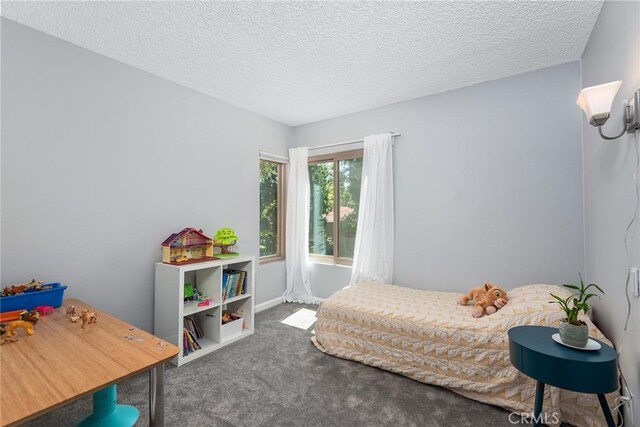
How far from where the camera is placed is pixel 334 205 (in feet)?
12.7

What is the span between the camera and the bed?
1758 millimetres

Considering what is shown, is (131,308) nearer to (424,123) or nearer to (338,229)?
(338,229)

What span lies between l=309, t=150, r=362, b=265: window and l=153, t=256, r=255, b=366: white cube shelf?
1.27 metres

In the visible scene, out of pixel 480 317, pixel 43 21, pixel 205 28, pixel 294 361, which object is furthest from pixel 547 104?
pixel 43 21

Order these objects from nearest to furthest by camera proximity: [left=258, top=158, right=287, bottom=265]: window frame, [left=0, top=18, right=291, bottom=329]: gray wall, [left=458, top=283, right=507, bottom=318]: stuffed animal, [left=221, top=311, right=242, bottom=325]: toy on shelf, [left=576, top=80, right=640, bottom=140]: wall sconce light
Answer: [left=576, top=80, right=640, bottom=140]: wall sconce light → [left=0, top=18, right=291, bottom=329]: gray wall → [left=458, top=283, right=507, bottom=318]: stuffed animal → [left=221, top=311, right=242, bottom=325]: toy on shelf → [left=258, top=158, right=287, bottom=265]: window frame

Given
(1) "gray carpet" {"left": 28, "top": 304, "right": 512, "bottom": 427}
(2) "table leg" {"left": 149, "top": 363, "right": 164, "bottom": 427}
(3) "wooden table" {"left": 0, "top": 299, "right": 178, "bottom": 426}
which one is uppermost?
(3) "wooden table" {"left": 0, "top": 299, "right": 178, "bottom": 426}

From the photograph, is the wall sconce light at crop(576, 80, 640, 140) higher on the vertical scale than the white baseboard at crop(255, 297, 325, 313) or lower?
higher

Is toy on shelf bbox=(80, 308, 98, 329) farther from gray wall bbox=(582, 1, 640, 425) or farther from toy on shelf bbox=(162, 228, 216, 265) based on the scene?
gray wall bbox=(582, 1, 640, 425)

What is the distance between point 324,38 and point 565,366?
7.78 ft

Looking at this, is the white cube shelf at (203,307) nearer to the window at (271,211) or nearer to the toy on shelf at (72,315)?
the toy on shelf at (72,315)

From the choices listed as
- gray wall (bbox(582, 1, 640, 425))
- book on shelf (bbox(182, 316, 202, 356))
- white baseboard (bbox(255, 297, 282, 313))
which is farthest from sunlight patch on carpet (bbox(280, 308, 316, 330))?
gray wall (bbox(582, 1, 640, 425))

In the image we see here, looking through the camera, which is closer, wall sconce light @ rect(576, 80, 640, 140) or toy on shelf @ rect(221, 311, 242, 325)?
wall sconce light @ rect(576, 80, 640, 140)

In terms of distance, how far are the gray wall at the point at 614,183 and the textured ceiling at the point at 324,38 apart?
0.95 feet
